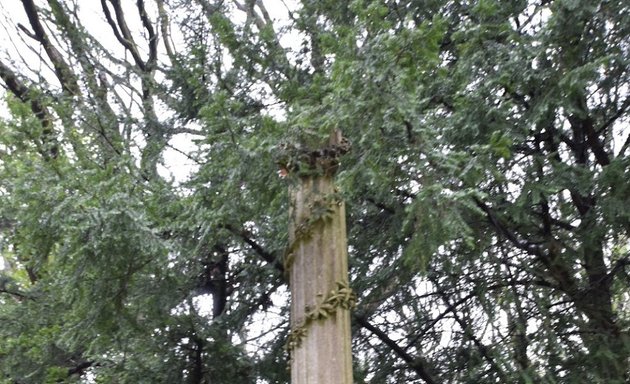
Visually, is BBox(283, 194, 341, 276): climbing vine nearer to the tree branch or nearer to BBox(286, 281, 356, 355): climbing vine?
BBox(286, 281, 356, 355): climbing vine

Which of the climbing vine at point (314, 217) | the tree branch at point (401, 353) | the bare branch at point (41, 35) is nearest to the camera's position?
the climbing vine at point (314, 217)

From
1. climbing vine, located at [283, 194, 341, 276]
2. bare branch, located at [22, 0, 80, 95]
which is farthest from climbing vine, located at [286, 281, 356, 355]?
bare branch, located at [22, 0, 80, 95]

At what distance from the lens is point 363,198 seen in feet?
14.0

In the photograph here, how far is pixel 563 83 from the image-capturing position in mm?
3607

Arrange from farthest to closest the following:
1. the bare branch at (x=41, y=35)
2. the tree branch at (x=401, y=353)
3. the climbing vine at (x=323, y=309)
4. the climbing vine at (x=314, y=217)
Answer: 1. the bare branch at (x=41, y=35)
2. the tree branch at (x=401, y=353)
3. the climbing vine at (x=314, y=217)
4. the climbing vine at (x=323, y=309)

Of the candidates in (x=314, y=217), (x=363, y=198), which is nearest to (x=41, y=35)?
(x=363, y=198)

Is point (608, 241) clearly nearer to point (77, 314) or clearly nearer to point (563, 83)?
point (563, 83)

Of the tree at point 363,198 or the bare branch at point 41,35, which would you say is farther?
the bare branch at point 41,35

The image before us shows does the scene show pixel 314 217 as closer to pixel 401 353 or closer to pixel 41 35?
pixel 401 353

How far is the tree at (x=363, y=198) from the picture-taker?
3020 mm

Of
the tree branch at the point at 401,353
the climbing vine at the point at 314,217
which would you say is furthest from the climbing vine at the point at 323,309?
the tree branch at the point at 401,353

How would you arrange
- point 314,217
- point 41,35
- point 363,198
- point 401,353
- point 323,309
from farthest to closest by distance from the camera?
point 41,35 → point 401,353 → point 363,198 → point 314,217 → point 323,309

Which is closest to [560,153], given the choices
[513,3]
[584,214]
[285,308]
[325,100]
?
[584,214]

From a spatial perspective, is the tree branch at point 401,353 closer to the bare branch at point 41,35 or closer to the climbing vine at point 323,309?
the climbing vine at point 323,309
